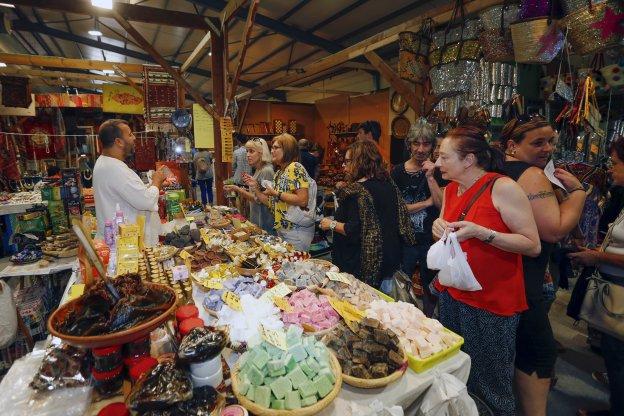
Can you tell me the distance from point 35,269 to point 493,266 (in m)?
3.69

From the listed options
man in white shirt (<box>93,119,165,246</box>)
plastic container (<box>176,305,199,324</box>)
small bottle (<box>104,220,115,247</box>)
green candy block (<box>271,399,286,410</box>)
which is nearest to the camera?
green candy block (<box>271,399,286,410</box>)

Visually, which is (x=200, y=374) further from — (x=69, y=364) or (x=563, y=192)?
(x=563, y=192)

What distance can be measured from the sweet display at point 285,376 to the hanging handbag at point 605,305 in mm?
1956

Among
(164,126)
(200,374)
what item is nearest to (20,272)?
(200,374)

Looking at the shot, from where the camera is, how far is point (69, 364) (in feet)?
4.01

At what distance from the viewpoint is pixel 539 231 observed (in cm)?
189

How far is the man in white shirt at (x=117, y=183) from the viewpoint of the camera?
2814 mm

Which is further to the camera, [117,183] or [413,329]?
[117,183]

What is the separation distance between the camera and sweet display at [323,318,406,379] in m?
1.34

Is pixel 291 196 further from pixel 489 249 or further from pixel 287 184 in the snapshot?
pixel 489 249

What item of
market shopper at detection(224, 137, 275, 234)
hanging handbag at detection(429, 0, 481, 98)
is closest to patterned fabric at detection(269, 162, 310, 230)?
market shopper at detection(224, 137, 275, 234)

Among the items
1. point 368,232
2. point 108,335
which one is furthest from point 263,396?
point 368,232

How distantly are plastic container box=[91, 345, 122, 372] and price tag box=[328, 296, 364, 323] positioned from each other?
976 millimetres

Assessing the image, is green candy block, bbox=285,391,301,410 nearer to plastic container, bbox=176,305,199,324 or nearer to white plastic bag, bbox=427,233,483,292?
plastic container, bbox=176,305,199,324
